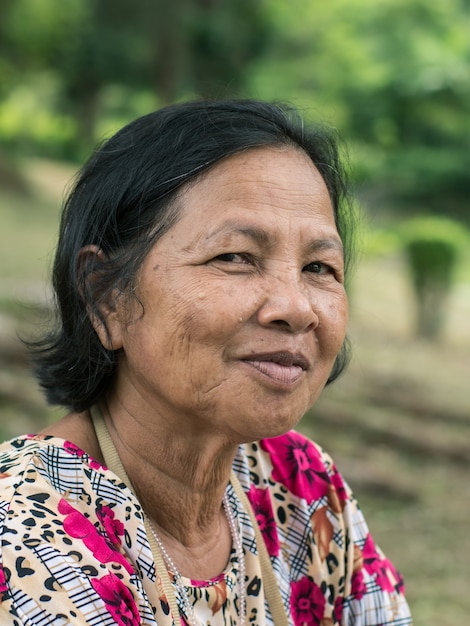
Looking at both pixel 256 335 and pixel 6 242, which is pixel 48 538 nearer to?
pixel 256 335

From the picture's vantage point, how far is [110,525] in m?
1.51

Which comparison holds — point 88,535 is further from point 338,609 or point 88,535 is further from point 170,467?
point 338,609

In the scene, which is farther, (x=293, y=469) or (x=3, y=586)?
(x=293, y=469)

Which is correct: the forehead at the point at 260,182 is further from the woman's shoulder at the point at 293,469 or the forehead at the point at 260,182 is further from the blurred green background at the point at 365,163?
the blurred green background at the point at 365,163

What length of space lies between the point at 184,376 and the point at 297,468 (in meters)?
0.55

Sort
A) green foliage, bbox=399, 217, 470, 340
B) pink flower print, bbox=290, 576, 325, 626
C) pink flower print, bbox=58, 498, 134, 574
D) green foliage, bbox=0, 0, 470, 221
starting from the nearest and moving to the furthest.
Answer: pink flower print, bbox=58, 498, 134, 574, pink flower print, bbox=290, 576, 325, 626, green foliage, bbox=399, 217, 470, 340, green foliage, bbox=0, 0, 470, 221

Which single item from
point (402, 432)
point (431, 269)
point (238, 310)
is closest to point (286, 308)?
point (238, 310)

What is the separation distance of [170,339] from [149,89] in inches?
866

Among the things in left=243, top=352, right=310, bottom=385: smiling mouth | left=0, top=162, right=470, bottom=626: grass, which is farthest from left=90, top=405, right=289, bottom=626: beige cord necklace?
left=0, top=162, right=470, bottom=626: grass

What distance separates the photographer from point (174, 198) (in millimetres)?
1617

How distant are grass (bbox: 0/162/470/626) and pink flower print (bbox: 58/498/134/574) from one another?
116cm

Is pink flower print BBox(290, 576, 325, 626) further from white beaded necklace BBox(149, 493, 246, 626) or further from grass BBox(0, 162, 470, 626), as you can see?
grass BBox(0, 162, 470, 626)

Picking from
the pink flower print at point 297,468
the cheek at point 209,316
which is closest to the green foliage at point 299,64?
the pink flower print at point 297,468

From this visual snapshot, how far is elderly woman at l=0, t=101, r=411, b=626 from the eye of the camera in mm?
1454
